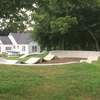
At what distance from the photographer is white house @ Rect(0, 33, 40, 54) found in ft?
262

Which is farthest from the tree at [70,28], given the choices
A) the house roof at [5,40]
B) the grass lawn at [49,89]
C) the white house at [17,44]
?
the house roof at [5,40]

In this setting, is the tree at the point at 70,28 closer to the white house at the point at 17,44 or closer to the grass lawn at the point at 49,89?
the grass lawn at the point at 49,89

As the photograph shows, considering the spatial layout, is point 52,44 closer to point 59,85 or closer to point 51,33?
point 51,33

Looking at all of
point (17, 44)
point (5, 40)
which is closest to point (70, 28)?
point (17, 44)

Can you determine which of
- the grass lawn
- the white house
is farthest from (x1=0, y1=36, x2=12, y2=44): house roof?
the grass lawn

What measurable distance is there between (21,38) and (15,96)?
233 ft

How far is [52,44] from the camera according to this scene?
5203 cm

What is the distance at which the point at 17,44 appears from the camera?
267ft

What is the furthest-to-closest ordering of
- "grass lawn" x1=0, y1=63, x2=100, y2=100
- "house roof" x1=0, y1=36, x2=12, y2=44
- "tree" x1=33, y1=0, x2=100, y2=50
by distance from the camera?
"house roof" x1=0, y1=36, x2=12, y2=44 → "tree" x1=33, y1=0, x2=100, y2=50 → "grass lawn" x1=0, y1=63, x2=100, y2=100

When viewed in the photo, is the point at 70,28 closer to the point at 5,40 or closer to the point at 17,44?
the point at 17,44

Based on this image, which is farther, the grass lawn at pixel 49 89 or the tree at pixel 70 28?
the tree at pixel 70 28

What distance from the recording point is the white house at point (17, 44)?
79806 millimetres

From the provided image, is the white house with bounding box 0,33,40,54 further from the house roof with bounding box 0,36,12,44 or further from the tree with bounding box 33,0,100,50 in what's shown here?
the tree with bounding box 33,0,100,50

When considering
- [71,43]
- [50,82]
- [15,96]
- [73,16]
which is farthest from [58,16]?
[15,96]
